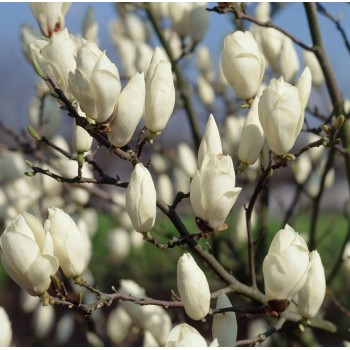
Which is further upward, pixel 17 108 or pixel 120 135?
pixel 17 108

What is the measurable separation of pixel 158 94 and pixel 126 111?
0.19 feet

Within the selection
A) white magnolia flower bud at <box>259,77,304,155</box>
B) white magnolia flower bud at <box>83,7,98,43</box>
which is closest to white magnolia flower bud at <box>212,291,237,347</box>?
white magnolia flower bud at <box>259,77,304,155</box>

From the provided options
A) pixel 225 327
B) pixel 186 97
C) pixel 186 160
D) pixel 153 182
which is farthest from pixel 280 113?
pixel 186 160

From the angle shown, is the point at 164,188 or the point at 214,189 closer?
the point at 214,189

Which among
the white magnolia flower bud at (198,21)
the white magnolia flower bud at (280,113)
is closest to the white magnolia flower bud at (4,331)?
the white magnolia flower bud at (280,113)

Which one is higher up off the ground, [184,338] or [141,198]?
[141,198]

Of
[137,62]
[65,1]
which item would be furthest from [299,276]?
[137,62]

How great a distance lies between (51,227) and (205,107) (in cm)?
147

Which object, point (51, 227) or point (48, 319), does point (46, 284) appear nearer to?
point (51, 227)

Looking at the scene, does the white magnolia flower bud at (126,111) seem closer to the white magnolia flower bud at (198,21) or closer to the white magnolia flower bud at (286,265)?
the white magnolia flower bud at (286,265)

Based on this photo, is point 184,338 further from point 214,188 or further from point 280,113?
point 280,113

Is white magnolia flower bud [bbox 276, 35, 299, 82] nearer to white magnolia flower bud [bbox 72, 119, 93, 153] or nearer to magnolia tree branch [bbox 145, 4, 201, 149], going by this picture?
magnolia tree branch [bbox 145, 4, 201, 149]

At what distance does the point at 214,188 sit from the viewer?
938 millimetres

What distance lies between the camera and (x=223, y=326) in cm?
98
